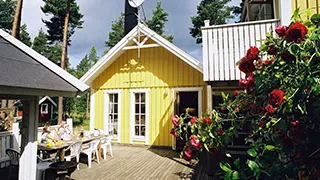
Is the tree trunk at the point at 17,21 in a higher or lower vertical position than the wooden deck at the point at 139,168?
higher

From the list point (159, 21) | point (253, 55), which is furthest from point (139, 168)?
point (159, 21)

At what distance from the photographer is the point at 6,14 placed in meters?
24.0

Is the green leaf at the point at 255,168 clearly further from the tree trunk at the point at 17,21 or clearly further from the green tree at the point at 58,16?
the green tree at the point at 58,16

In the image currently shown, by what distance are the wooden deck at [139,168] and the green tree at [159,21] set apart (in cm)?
1718

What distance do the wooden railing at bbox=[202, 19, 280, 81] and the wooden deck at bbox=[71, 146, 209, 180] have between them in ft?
8.08

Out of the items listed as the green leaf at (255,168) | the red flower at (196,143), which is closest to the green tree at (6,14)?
the red flower at (196,143)

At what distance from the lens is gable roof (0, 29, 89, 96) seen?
233cm

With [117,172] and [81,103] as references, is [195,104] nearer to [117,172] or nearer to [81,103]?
[117,172]

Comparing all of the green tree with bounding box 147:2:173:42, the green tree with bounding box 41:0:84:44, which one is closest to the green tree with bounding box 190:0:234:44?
the green tree with bounding box 147:2:173:42

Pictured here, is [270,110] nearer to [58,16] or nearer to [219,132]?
[219,132]

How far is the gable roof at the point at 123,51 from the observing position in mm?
7355

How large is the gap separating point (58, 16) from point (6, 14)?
1298 centimetres

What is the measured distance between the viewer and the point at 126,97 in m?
9.10

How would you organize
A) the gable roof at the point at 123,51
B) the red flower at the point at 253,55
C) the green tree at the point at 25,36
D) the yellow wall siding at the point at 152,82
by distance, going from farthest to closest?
the green tree at the point at 25,36, the yellow wall siding at the point at 152,82, the gable roof at the point at 123,51, the red flower at the point at 253,55
